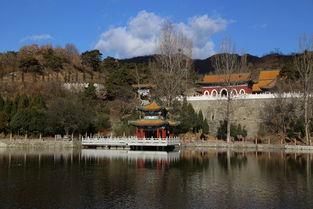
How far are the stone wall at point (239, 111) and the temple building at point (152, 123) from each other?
32.1 ft

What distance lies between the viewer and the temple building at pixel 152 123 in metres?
34.6

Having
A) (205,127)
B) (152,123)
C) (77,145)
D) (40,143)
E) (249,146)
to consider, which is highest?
(152,123)

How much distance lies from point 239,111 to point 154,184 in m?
29.4

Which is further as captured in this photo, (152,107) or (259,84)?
(259,84)

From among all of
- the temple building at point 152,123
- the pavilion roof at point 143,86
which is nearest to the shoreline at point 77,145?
the temple building at point 152,123

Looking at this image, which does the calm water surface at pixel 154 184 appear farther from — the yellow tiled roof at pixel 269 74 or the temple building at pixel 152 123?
the yellow tiled roof at pixel 269 74

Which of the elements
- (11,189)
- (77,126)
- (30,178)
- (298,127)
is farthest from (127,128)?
(11,189)

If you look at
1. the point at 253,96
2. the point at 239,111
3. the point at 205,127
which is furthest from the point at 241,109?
the point at 205,127

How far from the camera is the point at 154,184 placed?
1603cm

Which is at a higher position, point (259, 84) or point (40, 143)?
point (259, 84)

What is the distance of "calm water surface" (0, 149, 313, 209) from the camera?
12.6 meters

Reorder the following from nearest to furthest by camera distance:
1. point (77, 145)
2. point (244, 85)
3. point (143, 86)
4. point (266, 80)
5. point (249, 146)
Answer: point (249, 146), point (77, 145), point (244, 85), point (266, 80), point (143, 86)

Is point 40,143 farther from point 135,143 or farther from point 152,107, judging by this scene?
point 152,107

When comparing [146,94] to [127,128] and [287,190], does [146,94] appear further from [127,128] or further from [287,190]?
[287,190]
